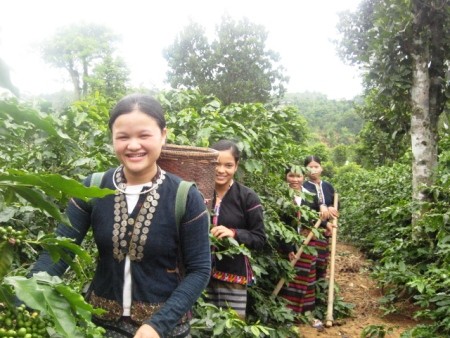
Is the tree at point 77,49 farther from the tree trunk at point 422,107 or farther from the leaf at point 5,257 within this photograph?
the leaf at point 5,257

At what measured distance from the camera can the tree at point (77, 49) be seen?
31125 mm

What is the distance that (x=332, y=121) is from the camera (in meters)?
38.1

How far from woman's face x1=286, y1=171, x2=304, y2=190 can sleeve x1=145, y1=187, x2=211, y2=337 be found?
2.83 m

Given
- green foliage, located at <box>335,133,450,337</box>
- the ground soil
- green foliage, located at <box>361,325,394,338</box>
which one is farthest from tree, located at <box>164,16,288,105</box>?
green foliage, located at <box>361,325,394,338</box>

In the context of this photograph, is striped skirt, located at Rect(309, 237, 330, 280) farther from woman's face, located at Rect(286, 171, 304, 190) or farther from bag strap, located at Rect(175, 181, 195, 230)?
bag strap, located at Rect(175, 181, 195, 230)

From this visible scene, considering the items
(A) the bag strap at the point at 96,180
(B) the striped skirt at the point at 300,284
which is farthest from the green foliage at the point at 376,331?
(A) the bag strap at the point at 96,180

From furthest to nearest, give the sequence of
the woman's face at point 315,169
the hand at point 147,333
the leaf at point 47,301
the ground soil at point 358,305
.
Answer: the woman's face at point 315,169, the ground soil at point 358,305, the hand at point 147,333, the leaf at point 47,301

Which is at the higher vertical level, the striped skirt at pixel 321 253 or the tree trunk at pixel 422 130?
the tree trunk at pixel 422 130

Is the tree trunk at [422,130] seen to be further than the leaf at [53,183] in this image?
Yes

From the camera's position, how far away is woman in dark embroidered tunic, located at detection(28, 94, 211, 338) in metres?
1.47

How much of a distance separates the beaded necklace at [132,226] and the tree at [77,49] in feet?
101

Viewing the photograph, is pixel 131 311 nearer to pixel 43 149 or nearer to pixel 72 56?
pixel 43 149

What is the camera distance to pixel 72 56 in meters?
31.3

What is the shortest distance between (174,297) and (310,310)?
360cm
